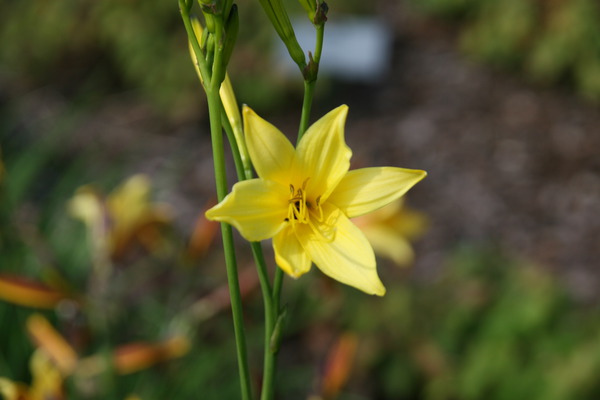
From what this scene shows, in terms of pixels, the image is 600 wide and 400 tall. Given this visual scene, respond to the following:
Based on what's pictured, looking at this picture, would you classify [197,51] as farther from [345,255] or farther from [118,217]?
[118,217]

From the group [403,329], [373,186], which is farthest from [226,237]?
[403,329]

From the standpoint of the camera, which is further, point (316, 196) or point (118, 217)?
point (118, 217)

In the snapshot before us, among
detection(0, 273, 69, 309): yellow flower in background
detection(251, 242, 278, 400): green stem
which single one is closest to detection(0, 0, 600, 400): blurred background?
detection(0, 273, 69, 309): yellow flower in background

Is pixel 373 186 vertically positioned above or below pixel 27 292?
above

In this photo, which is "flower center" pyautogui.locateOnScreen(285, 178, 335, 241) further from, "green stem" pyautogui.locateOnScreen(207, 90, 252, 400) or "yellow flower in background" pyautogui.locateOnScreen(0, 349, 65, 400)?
"yellow flower in background" pyautogui.locateOnScreen(0, 349, 65, 400)

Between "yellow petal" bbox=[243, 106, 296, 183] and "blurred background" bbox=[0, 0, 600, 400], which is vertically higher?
"yellow petal" bbox=[243, 106, 296, 183]

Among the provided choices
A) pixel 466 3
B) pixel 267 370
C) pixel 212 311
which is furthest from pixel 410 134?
pixel 267 370

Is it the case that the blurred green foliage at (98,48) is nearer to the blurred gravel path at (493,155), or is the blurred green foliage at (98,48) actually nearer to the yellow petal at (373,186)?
the blurred gravel path at (493,155)
